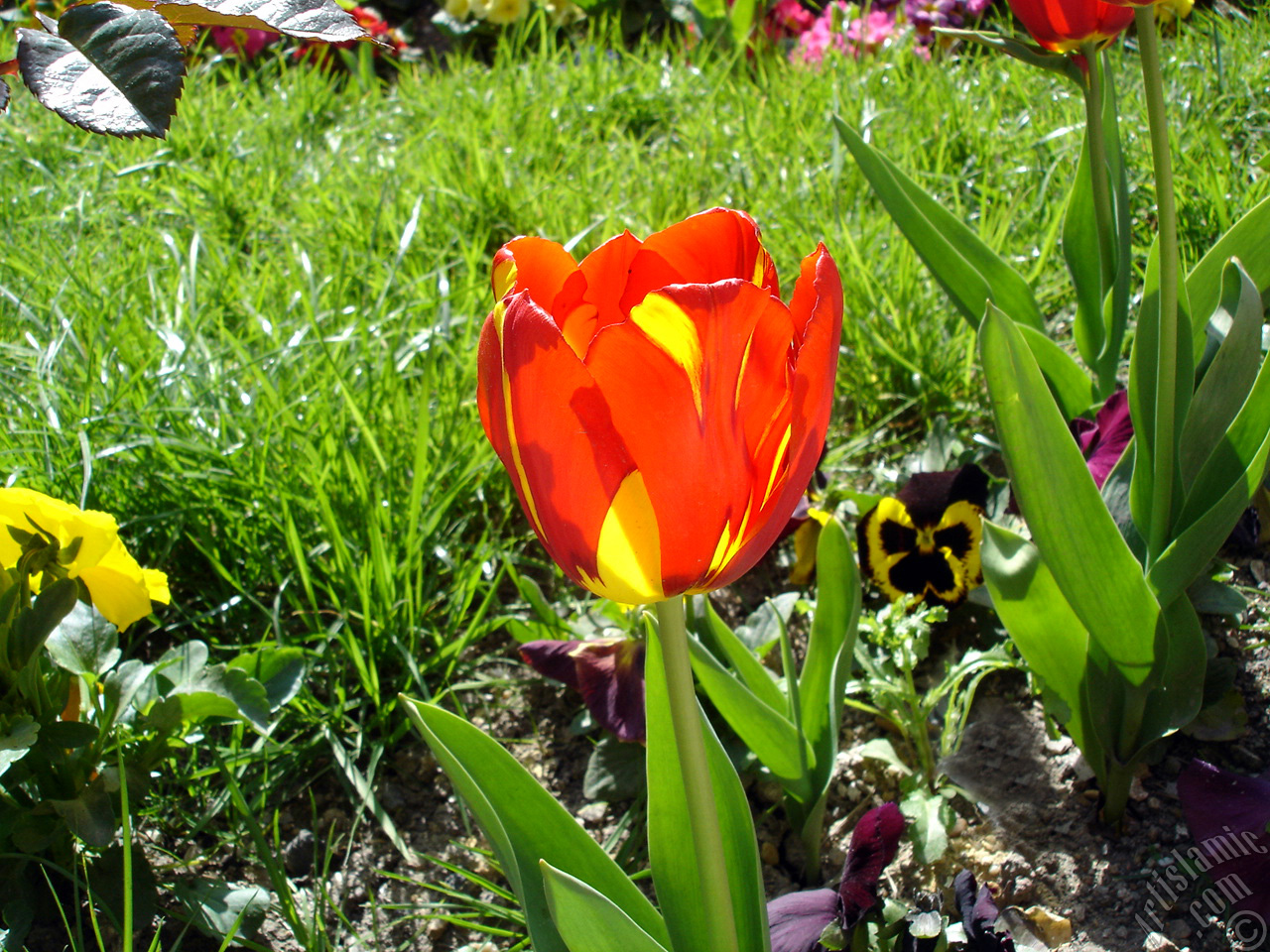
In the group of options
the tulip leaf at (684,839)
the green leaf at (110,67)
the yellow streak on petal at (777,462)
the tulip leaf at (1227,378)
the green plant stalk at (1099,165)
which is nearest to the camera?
the green leaf at (110,67)

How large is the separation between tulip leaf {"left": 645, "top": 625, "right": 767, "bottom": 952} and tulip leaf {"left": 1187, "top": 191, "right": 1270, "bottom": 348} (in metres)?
0.72

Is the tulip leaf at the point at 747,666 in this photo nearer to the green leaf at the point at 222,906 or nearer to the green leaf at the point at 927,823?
the green leaf at the point at 927,823

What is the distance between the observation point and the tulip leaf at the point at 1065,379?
1274 mm

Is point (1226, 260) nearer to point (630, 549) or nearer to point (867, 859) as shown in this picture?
point (867, 859)

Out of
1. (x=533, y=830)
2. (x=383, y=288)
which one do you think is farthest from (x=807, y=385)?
(x=383, y=288)

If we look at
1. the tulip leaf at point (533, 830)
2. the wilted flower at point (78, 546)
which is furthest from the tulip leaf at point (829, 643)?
the wilted flower at point (78, 546)

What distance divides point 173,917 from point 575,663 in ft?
1.61

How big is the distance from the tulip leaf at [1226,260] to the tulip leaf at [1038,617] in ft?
1.10

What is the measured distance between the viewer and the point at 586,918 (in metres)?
0.63

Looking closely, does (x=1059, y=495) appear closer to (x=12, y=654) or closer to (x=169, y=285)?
(x=12, y=654)

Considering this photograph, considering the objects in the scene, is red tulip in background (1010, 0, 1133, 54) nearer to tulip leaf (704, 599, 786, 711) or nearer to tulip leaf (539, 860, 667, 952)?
tulip leaf (704, 599, 786, 711)

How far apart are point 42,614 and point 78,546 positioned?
0.23ft

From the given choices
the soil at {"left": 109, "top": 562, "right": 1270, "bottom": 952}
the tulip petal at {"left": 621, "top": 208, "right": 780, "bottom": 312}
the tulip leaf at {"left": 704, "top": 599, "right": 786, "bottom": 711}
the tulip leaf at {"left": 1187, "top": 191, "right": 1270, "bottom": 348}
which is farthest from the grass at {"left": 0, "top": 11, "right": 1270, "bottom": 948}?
the tulip petal at {"left": 621, "top": 208, "right": 780, "bottom": 312}

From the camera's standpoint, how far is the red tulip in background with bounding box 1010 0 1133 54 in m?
0.99
